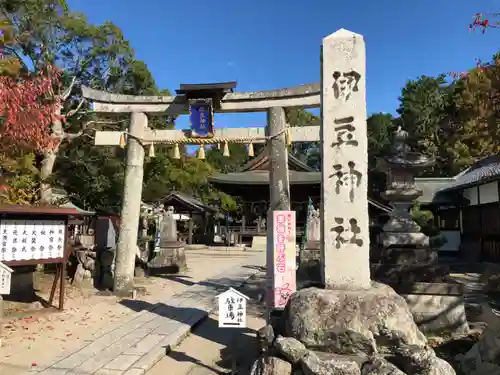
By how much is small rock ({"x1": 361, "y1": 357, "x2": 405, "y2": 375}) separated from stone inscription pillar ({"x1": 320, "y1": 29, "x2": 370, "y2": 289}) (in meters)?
1.07

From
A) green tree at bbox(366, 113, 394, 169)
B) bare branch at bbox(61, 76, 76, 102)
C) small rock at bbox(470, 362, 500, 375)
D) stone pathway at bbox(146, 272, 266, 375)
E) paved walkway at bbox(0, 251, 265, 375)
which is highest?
green tree at bbox(366, 113, 394, 169)

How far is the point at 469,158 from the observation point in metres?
28.8

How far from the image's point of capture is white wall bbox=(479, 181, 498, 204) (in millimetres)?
Result: 17741

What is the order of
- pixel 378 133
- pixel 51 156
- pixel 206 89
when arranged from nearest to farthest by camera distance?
pixel 206 89
pixel 51 156
pixel 378 133

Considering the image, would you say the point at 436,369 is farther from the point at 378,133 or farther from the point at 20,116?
the point at 378,133

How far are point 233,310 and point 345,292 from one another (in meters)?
1.48

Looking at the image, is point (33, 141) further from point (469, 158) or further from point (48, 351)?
point (469, 158)

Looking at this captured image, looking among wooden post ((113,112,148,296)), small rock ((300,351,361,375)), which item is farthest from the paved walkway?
small rock ((300,351,361,375))

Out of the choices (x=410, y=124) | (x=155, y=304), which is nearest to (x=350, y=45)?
(x=155, y=304)

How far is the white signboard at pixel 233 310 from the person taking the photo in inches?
211

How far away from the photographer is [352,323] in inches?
177

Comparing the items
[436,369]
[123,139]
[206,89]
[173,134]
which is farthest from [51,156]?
[436,369]

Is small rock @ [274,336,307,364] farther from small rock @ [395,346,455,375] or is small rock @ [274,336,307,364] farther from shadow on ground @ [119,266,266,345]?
shadow on ground @ [119,266,266,345]

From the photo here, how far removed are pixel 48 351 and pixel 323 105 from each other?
526 centimetres
